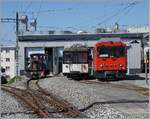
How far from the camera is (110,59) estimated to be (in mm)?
35062

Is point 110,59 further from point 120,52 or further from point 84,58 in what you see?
point 84,58

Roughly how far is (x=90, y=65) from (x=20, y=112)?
82.2 ft

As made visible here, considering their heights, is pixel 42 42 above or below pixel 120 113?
above

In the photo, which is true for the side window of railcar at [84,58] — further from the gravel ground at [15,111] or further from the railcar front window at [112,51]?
the gravel ground at [15,111]

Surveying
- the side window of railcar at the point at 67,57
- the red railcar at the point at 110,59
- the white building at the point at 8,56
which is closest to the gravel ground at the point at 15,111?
the red railcar at the point at 110,59

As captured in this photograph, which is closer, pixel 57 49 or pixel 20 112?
pixel 20 112

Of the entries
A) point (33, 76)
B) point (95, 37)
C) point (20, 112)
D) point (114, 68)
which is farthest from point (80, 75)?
point (95, 37)

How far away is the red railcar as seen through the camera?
3503 cm

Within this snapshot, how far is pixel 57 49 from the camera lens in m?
68.9

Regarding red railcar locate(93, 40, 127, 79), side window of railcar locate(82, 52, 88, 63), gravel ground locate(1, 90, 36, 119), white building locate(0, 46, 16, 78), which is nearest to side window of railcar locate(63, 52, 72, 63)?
side window of railcar locate(82, 52, 88, 63)

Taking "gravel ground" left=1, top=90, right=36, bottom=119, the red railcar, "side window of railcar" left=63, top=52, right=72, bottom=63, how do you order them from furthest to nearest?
"side window of railcar" left=63, top=52, right=72, bottom=63 → the red railcar → "gravel ground" left=1, top=90, right=36, bottom=119

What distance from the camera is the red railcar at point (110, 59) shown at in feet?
115

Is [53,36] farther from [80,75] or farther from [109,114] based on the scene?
[109,114]

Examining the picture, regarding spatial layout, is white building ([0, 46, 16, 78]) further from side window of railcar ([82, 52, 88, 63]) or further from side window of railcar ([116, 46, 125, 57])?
side window of railcar ([116, 46, 125, 57])
